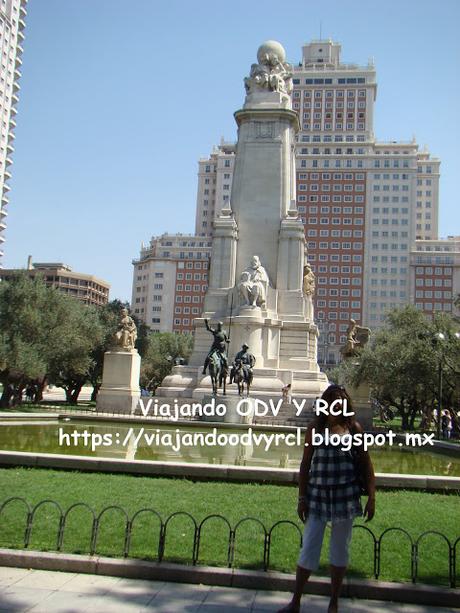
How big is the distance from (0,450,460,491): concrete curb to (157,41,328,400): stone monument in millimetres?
21735

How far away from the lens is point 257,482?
11711 millimetres

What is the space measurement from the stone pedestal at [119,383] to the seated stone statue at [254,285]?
7.03 meters

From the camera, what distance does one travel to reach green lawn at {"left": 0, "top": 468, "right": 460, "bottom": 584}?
25.2 ft

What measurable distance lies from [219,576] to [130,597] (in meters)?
0.99

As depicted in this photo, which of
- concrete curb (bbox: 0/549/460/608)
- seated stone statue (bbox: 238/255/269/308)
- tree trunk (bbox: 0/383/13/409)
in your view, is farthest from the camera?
seated stone statue (bbox: 238/255/269/308)

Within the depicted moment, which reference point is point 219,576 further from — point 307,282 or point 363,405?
point 307,282

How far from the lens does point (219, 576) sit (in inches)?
278

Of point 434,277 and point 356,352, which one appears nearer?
point 356,352

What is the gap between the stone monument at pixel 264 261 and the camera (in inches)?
1398

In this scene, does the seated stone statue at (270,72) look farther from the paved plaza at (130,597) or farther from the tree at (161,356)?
the paved plaza at (130,597)

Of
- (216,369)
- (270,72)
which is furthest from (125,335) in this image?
(270,72)

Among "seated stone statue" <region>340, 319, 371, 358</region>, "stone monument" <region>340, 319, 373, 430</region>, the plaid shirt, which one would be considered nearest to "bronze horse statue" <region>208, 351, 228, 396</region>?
"stone monument" <region>340, 319, 373, 430</region>

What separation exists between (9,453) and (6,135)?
81015 mm

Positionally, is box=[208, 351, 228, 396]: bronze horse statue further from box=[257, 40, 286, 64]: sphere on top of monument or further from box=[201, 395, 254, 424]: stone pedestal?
box=[257, 40, 286, 64]: sphere on top of monument
